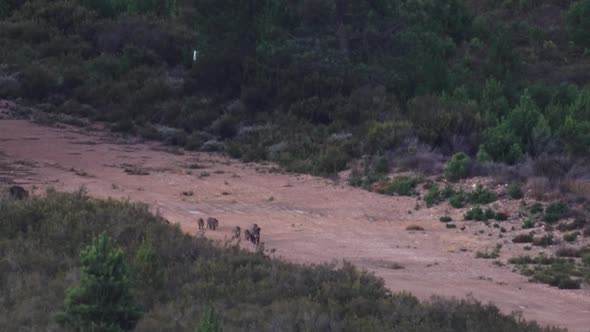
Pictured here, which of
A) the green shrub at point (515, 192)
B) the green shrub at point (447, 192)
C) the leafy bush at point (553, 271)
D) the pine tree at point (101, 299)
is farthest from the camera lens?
the green shrub at point (447, 192)

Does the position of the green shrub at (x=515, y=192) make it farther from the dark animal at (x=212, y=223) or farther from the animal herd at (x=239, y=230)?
the dark animal at (x=212, y=223)

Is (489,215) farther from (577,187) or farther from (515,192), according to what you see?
(577,187)

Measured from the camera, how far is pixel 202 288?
13.0 meters

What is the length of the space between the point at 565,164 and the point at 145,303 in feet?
42.4

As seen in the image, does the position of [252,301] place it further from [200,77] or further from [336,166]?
[200,77]

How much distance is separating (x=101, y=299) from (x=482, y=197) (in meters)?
11.8

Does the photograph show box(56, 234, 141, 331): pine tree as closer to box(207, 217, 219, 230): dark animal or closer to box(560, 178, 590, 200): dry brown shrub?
box(207, 217, 219, 230): dark animal

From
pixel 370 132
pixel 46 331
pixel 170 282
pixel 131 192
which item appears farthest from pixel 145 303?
pixel 370 132

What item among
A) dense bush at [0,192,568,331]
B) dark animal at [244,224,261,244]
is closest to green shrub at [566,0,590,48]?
dark animal at [244,224,261,244]

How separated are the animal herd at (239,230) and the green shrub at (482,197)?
16.5 ft

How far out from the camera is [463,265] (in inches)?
695

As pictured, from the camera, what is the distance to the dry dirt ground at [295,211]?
16.2 metres

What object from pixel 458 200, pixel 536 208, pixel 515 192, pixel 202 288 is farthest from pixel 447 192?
pixel 202 288

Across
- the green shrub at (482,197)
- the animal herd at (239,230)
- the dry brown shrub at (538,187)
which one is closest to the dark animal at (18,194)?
the animal herd at (239,230)
